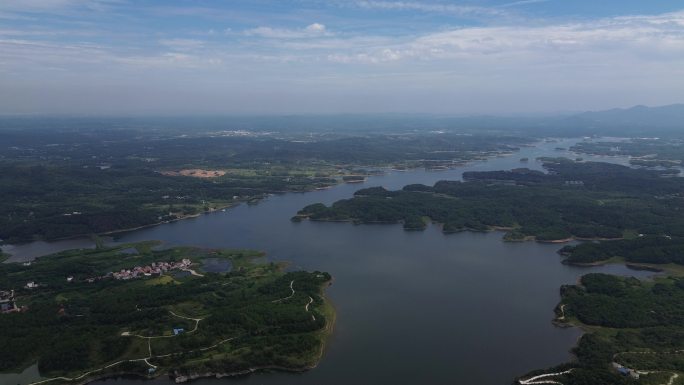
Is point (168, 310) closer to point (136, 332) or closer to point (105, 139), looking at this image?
point (136, 332)

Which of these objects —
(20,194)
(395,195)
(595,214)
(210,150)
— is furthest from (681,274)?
(210,150)

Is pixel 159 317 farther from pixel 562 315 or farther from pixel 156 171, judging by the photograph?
pixel 156 171

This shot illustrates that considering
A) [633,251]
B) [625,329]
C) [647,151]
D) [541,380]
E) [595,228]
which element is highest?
[647,151]

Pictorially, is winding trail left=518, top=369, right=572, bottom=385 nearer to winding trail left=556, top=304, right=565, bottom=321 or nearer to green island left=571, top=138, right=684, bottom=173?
winding trail left=556, top=304, right=565, bottom=321

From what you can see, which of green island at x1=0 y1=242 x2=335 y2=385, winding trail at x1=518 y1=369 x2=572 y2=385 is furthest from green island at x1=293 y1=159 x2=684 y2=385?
green island at x1=0 y1=242 x2=335 y2=385

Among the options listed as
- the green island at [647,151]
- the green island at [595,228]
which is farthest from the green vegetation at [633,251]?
the green island at [647,151]

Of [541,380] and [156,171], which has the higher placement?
[156,171]

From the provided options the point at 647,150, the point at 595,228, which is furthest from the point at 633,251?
the point at 647,150
